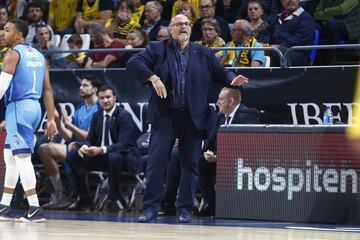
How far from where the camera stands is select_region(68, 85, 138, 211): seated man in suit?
13461 millimetres

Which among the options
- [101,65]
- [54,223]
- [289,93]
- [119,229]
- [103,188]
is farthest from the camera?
[101,65]

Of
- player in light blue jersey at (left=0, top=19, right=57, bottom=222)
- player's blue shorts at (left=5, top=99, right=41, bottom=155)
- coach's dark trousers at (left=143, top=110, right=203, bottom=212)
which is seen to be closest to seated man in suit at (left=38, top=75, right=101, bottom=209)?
player in light blue jersey at (left=0, top=19, right=57, bottom=222)

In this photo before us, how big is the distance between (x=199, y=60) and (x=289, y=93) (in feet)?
6.68

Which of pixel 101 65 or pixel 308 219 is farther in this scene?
pixel 101 65

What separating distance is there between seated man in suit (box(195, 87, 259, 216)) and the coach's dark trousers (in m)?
1.00

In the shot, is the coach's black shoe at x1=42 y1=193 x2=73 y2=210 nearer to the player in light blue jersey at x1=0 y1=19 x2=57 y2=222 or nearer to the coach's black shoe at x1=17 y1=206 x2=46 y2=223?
the player in light blue jersey at x1=0 y1=19 x2=57 y2=222

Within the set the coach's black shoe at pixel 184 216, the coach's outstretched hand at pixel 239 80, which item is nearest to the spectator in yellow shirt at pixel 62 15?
the coach's outstretched hand at pixel 239 80

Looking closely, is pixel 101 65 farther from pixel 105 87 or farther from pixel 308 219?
pixel 308 219

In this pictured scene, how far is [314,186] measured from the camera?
11258 mm

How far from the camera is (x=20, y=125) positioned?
11234mm

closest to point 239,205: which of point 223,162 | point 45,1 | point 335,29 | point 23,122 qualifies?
point 223,162

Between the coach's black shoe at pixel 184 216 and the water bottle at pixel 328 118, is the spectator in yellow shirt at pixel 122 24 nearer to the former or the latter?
the water bottle at pixel 328 118

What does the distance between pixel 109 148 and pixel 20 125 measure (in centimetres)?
243

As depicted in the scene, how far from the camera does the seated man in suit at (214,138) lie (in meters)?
12.5
